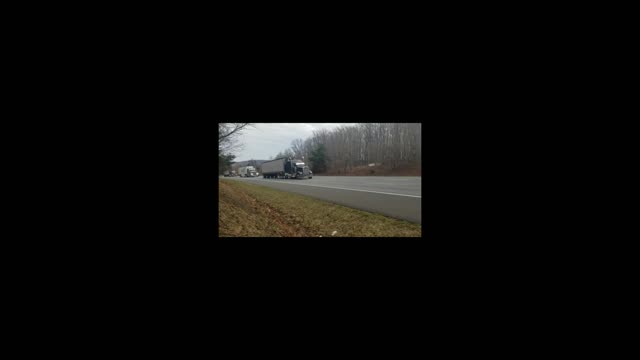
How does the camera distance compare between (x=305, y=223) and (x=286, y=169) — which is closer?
(x=305, y=223)

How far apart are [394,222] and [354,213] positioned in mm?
1059

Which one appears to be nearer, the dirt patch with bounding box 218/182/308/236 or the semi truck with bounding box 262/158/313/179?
the dirt patch with bounding box 218/182/308/236

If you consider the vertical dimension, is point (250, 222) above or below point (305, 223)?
above

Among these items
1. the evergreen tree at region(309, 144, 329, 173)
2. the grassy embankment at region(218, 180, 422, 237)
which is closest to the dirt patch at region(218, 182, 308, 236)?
the grassy embankment at region(218, 180, 422, 237)

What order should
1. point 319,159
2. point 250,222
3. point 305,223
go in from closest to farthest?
1. point 250,222
2. point 305,223
3. point 319,159

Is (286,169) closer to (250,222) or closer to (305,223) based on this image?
(305,223)

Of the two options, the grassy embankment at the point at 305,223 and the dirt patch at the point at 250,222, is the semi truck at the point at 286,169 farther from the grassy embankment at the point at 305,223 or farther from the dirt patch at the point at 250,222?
the dirt patch at the point at 250,222

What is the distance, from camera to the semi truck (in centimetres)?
1662

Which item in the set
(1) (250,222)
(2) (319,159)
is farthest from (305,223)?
(2) (319,159)

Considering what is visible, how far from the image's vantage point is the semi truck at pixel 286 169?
1662 cm

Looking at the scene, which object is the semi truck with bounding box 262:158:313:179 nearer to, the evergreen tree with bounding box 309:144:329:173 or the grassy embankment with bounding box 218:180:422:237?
the evergreen tree with bounding box 309:144:329:173

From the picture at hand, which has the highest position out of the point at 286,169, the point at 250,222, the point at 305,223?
the point at 286,169

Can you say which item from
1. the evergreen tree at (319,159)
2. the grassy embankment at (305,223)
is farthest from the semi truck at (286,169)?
the grassy embankment at (305,223)

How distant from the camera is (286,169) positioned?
17.1 m
